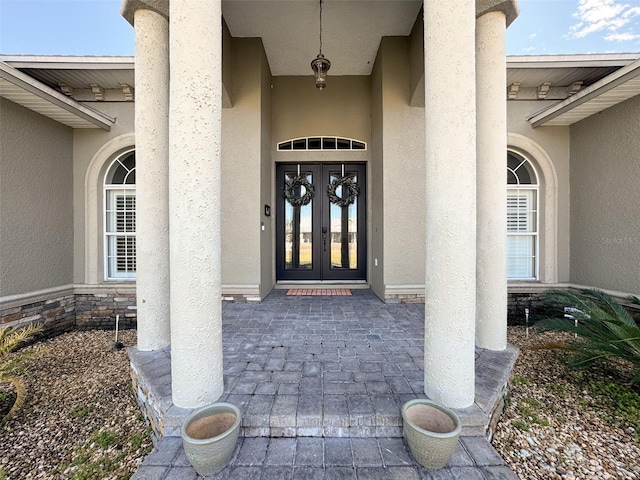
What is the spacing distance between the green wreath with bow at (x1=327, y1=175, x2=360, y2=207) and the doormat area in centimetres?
177

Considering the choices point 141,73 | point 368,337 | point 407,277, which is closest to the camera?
point 141,73

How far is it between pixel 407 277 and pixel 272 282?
105 inches

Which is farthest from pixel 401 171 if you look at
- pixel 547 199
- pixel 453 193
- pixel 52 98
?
pixel 52 98

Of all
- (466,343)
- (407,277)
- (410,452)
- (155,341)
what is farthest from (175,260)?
(407,277)

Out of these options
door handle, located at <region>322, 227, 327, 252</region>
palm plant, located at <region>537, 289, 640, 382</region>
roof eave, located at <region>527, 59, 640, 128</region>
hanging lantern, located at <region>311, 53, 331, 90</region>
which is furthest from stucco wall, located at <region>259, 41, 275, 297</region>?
roof eave, located at <region>527, 59, 640, 128</region>

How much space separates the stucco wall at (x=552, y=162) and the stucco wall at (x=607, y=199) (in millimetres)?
110

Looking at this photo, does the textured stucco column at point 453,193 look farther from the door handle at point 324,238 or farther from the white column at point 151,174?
the door handle at point 324,238

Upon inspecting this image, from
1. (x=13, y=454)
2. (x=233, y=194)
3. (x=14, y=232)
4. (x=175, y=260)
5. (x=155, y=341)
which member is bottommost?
(x=13, y=454)

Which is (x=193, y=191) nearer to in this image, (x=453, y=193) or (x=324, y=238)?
(x=453, y=193)

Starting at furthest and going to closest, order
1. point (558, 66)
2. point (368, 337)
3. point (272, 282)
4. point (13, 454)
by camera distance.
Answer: point (272, 282)
point (558, 66)
point (368, 337)
point (13, 454)

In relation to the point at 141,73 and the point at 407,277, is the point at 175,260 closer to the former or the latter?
the point at 141,73

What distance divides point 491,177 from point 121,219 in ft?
19.8

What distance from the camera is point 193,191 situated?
71.1 inches

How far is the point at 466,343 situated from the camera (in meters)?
1.84
